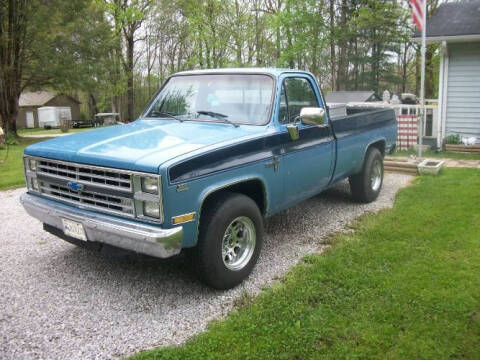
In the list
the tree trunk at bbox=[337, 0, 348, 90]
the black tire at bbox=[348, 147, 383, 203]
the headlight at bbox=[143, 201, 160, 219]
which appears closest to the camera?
the headlight at bbox=[143, 201, 160, 219]

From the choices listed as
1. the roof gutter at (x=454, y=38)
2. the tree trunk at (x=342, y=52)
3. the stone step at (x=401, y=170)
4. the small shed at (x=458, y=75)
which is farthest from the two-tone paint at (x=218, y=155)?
the tree trunk at (x=342, y=52)

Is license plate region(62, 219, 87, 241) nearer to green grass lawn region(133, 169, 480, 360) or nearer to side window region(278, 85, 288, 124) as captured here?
green grass lawn region(133, 169, 480, 360)

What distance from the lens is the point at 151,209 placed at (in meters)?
3.48

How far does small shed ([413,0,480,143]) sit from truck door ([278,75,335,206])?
741 cm

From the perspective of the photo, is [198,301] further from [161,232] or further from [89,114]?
[89,114]

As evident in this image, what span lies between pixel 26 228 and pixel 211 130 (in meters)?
3.36

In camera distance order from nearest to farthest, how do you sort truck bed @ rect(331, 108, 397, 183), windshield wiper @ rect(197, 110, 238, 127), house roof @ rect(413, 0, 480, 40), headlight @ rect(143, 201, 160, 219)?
headlight @ rect(143, 201, 160, 219) → windshield wiper @ rect(197, 110, 238, 127) → truck bed @ rect(331, 108, 397, 183) → house roof @ rect(413, 0, 480, 40)

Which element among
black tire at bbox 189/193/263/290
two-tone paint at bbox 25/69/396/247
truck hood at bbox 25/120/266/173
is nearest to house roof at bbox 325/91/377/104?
two-tone paint at bbox 25/69/396/247

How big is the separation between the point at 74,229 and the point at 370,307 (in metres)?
2.60

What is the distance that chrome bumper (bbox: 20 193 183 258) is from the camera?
3.39m

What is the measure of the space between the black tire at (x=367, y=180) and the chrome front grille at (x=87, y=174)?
418cm

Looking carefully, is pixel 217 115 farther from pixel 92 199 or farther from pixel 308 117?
pixel 92 199

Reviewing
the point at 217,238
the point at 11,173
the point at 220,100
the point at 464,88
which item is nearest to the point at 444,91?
the point at 464,88

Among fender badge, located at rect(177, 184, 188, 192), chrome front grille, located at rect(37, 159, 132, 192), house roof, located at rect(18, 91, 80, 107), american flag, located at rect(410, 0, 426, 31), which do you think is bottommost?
fender badge, located at rect(177, 184, 188, 192)
